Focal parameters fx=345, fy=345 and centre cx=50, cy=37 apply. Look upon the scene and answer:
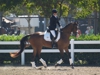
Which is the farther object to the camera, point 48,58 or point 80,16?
point 80,16

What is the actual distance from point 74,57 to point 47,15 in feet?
15.7

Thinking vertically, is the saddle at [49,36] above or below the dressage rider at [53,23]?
below

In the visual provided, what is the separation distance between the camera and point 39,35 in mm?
17125

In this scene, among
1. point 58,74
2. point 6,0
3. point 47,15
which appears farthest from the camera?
point 47,15

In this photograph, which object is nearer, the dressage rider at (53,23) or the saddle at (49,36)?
the dressage rider at (53,23)

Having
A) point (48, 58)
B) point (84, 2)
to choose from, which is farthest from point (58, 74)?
point (84, 2)

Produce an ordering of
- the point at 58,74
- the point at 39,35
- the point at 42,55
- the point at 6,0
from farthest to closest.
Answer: the point at 6,0 < the point at 42,55 < the point at 39,35 < the point at 58,74

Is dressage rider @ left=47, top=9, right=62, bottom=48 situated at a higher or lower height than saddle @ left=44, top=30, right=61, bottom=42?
higher

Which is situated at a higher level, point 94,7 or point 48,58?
point 94,7

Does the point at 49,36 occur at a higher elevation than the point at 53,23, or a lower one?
lower

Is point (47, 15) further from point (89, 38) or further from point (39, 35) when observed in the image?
point (39, 35)

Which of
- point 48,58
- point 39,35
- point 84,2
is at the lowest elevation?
point 48,58

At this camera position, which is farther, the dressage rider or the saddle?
the saddle

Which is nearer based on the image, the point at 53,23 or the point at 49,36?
the point at 53,23
